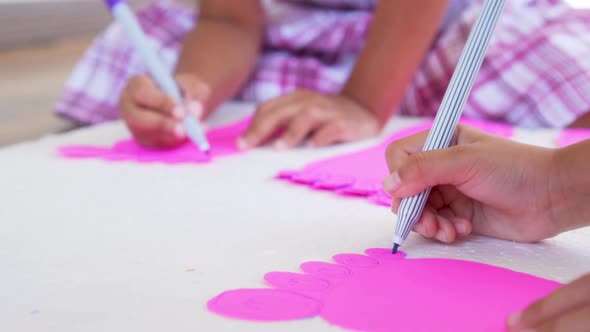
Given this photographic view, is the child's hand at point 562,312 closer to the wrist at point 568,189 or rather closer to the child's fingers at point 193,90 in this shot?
the wrist at point 568,189

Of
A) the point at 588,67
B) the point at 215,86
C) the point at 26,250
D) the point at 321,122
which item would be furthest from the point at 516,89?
the point at 26,250

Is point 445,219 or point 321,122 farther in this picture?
point 321,122

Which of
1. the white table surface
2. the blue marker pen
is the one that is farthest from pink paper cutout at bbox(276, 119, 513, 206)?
the blue marker pen

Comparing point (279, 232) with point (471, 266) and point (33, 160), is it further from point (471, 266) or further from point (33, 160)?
Answer: point (33, 160)

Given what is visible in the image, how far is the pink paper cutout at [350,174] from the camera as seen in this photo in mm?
546

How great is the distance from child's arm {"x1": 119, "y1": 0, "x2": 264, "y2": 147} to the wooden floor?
0.81ft

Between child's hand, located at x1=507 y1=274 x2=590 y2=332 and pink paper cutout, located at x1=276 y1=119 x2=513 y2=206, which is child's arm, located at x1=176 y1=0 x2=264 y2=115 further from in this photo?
child's hand, located at x1=507 y1=274 x2=590 y2=332

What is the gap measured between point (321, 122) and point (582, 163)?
1.16 ft

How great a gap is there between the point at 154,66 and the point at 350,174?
Answer: 224mm

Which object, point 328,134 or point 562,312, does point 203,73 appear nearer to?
point 328,134

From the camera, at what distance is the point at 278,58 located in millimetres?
971

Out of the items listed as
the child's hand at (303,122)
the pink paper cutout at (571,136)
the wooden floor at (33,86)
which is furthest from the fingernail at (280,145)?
the wooden floor at (33,86)

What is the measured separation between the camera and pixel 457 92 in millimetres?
400

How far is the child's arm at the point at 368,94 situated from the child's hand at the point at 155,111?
0.22 feet
